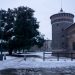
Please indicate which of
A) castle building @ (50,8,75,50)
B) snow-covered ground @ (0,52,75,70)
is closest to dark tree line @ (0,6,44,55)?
castle building @ (50,8,75,50)

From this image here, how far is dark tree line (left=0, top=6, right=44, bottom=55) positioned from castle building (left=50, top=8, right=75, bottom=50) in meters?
6.20

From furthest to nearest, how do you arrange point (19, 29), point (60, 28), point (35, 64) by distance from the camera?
point (19, 29) < point (60, 28) < point (35, 64)

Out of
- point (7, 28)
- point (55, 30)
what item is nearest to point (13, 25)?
point (7, 28)

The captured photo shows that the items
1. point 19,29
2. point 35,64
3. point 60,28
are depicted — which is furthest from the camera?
point 19,29

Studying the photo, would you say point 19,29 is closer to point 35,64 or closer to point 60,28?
point 60,28

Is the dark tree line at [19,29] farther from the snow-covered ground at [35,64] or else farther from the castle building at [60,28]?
the snow-covered ground at [35,64]

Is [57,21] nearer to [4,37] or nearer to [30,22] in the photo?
[30,22]

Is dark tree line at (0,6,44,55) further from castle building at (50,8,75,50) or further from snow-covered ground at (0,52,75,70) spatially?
snow-covered ground at (0,52,75,70)

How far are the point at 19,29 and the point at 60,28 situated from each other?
34.1 feet

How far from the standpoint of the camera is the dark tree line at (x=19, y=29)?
44.9 meters

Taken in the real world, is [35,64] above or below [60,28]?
below

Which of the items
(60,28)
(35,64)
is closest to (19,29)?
(60,28)

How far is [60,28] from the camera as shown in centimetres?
4378

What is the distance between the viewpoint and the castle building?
43.1 metres
